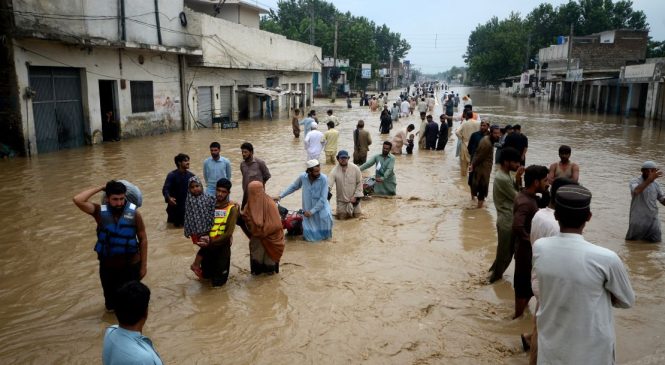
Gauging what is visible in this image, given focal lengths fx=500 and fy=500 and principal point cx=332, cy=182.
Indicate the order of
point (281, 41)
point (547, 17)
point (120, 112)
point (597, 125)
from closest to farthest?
point (120, 112) → point (597, 125) → point (281, 41) → point (547, 17)

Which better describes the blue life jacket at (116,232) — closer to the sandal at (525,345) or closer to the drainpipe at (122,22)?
the sandal at (525,345)

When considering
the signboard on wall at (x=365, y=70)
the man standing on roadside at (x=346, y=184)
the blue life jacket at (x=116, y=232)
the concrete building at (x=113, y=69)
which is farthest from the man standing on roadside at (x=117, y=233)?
the signboard on wall at (x=365, y=70)

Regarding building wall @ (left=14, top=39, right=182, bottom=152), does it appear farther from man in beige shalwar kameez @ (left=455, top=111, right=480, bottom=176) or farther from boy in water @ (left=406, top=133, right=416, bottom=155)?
man in beige shalwar kameez @ (left=455, top=111, right=480, bottom=176)

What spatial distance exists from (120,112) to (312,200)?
1362cm

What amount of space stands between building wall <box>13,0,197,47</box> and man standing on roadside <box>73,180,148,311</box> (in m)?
11.4

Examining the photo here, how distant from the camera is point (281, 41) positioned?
31.3m

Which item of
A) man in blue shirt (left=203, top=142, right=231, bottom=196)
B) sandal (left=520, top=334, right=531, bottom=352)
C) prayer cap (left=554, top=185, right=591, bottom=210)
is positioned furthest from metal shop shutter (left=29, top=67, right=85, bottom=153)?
prayer cap (left=554, top=185, right=591, bottom=210)

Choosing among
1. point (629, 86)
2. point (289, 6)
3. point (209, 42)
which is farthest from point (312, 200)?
point (289, 6)

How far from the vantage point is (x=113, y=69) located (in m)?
17.6

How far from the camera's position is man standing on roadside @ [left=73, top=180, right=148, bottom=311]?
4312mm

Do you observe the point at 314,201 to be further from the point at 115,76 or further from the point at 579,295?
the point at 115,76

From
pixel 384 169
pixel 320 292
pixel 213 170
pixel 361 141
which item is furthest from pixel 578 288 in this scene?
pixel 361 141

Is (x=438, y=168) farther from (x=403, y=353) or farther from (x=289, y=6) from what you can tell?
(x=289, y=6)

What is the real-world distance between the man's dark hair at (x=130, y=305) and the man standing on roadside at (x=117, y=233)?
1.93 m
